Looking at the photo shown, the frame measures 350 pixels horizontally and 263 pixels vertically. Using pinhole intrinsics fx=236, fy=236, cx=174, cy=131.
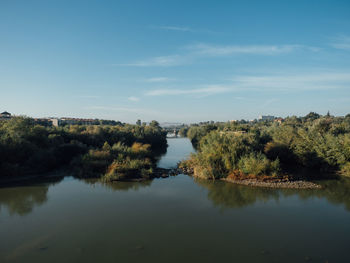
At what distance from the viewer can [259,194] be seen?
18.3 metres

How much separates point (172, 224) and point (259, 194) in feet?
28.9

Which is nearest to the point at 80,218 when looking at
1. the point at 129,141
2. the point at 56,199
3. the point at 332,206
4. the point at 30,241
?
the point at 30,241

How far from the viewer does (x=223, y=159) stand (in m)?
23.3

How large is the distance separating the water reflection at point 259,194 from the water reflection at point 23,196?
Result: 1217 centimetres

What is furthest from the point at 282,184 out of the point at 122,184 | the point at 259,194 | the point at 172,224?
the point at 122,184

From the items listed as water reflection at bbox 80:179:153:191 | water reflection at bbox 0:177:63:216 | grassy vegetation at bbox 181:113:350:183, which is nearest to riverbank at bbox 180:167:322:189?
grassy vegetation at bbox 181:113:350:183

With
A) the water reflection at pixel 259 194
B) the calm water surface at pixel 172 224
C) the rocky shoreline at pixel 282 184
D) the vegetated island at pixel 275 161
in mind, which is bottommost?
the calm water surface at pixel 172 224

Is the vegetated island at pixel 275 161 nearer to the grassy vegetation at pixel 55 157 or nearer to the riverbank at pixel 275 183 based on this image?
the riverbank at pixel 275 183

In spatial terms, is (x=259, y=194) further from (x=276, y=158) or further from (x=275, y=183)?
(x=276, y=158)

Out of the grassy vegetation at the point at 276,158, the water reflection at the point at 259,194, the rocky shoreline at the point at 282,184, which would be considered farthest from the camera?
the grassy vegetation at the point at 276,158

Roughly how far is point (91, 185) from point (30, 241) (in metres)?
9.95

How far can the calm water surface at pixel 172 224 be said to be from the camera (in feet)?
31.9

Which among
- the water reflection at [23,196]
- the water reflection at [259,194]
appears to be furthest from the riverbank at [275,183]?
the water reflection at [23,196]

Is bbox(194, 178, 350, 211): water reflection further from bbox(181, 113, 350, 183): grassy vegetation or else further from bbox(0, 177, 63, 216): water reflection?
bbox(0, 177, 63, 216): water reflection
